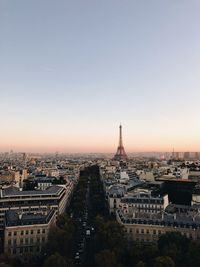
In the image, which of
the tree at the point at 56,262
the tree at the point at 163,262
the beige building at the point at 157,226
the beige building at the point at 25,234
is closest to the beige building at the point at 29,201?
the beige building at the point at 25,234

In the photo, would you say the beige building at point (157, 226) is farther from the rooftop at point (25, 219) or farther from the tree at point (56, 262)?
the tree at point (56, 262)

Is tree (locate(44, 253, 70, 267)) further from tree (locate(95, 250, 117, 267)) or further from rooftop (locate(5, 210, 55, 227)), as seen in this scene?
rooftop (locate(5, 210, 55, 227))

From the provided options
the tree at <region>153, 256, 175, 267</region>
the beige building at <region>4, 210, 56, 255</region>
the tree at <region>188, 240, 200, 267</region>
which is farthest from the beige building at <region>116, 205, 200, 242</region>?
the beige building at <region>4, 210, 56, 255</region>

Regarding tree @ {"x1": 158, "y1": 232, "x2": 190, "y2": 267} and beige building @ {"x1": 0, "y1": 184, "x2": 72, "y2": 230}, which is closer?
tree @ {"x1": 158, "y1": 232, "x2": 190, "y2": 267}

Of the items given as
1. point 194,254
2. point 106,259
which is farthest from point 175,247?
point 106,259

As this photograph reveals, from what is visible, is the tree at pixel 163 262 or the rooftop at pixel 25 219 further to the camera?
the rooftop at pixel 25 219

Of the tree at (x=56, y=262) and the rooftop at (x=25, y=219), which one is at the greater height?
the rooftop at (x=25, y=219)

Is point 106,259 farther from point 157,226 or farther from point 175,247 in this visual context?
point 157,226

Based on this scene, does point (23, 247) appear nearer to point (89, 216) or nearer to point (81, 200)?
point (89, 216)

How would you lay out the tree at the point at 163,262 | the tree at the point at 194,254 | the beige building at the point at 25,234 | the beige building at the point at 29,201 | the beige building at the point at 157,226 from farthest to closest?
the beige building at the point at 29,201 → the beige building at the point at 157,226 → the beige building at the point at 25,234 → the tree at the point at 194,254 → the tree at the point at 163,262
